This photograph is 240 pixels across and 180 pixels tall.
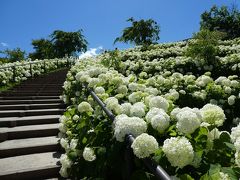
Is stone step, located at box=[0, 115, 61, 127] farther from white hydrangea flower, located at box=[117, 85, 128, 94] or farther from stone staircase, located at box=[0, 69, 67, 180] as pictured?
white hydrangea flower, located at box=[117, 85, 128, 94]

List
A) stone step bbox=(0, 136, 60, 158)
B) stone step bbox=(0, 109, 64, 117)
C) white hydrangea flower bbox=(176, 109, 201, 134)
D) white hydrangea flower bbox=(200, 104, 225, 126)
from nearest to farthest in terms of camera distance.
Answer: white hydrangea flower bbox=(176, 109, 201, 134), white hydrangea flower bbox=(200, 104, 225, 126), stone step bbox=(0, 136, 60, 158), stone step bbox=(0, 109, 64, 117)

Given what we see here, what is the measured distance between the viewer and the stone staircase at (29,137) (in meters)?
4.39

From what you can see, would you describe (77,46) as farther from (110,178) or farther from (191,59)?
(110,178)

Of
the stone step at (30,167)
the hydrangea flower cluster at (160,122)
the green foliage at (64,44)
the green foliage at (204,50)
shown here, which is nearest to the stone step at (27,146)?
the stone step at (30,167)

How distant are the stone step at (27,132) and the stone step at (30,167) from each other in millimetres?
858

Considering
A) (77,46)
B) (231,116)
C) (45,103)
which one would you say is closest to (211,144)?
(231,116)

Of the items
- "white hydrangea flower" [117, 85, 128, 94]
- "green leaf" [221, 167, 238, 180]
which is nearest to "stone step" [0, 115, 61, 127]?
"white hydrangea flower" [117, 85, 128, 94]

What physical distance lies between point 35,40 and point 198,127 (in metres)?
51.8

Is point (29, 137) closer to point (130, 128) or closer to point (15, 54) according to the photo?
point (130, 128)

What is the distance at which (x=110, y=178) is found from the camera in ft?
10.6

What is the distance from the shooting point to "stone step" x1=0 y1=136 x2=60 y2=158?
5000 millimetres

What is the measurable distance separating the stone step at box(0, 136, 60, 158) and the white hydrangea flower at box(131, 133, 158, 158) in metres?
3.16

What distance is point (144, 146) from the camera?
2.30 metres

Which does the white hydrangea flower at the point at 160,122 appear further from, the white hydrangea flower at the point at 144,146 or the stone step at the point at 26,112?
the stone step at the point at 26,112
